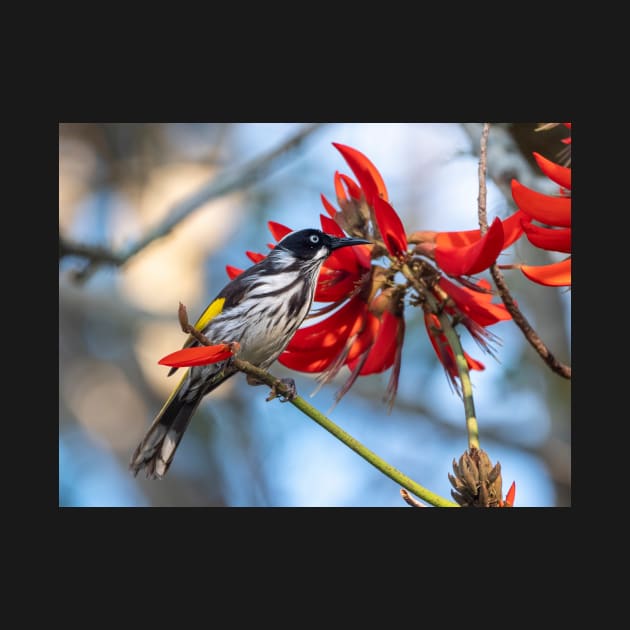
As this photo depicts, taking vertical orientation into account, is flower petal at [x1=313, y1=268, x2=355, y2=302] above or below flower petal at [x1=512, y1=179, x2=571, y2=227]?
above

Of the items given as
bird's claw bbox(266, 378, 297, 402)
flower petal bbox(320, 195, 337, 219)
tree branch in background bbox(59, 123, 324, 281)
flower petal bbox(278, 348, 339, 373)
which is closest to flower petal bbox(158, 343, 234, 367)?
bird's claw bbox(266, 378, 297, 402)

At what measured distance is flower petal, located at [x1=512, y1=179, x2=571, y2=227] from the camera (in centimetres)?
159

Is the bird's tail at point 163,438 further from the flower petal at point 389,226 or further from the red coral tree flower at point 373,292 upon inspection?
the flower petal at point 389,226

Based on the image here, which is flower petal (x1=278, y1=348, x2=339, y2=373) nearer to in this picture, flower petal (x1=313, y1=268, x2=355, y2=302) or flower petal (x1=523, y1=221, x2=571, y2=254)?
flower petal (x1=313, y1=268, x2=355, y2=302)

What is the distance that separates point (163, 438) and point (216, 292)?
177 centimetres

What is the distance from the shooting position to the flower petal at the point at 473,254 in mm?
1589

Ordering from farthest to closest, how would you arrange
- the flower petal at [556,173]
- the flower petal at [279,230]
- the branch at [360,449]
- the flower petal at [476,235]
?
1. the flower petal at [279,230]
2. the flower petal at [476,235]
3. the flower petal at [556,173]
4. the branch at [360,449]

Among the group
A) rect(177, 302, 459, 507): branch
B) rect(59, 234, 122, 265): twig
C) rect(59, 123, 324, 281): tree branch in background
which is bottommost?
rect(177, 302, 459, 507): branch

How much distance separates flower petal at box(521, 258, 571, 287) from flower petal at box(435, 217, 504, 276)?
0.09m

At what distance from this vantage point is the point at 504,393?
11.3 feet

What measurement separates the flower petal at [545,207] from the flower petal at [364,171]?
0.32 metres

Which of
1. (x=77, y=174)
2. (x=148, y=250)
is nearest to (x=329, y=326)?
(x=148, y=250)

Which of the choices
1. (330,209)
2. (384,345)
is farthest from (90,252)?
(384,345)

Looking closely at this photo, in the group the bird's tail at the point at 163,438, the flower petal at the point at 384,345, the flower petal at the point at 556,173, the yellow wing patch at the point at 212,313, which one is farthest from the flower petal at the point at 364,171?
the bird's tail at the point at 163,438
